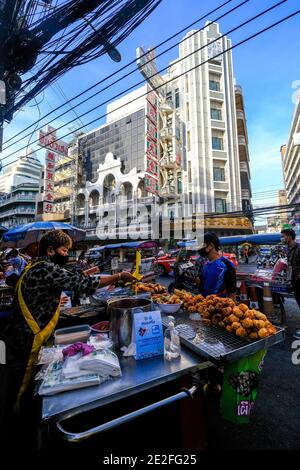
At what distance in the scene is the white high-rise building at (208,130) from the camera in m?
23.3

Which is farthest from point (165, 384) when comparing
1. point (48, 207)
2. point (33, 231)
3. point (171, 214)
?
point (171, 214)

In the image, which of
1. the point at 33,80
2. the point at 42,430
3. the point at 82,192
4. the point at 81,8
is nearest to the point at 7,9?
the point at 33,80

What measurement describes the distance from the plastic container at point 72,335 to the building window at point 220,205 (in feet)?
75.1

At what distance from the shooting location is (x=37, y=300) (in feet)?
5.48

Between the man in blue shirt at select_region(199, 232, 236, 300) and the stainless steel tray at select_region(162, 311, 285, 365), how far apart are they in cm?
124

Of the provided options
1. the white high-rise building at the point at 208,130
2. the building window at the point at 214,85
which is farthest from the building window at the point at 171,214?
the building window at the point at 214,85

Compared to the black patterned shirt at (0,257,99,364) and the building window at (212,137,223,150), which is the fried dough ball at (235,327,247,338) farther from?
the building window at (212,137,223,150)

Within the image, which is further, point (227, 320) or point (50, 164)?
point (50, 164)

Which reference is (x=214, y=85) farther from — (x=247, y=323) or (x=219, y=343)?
(x=219, y=343)

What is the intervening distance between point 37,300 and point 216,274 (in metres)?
2.36

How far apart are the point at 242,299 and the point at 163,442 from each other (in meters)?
4.72

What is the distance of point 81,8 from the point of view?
388 centimetres

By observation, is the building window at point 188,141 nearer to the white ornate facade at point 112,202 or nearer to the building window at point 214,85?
the building window at point 214,85
